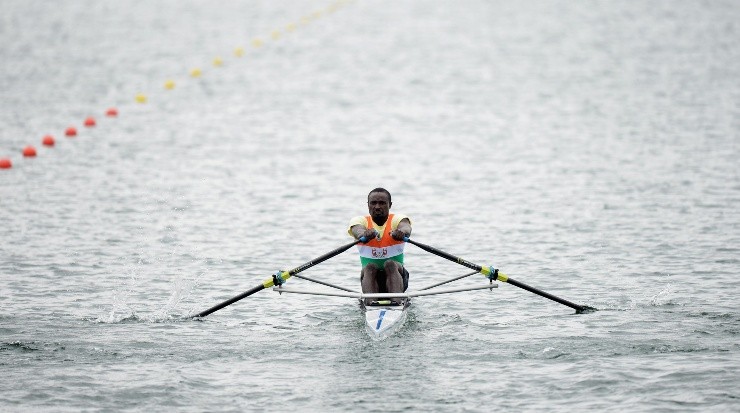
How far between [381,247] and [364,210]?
6.29 metres

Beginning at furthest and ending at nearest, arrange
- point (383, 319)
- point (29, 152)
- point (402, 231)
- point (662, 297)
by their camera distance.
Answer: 1. point (29, 152)
2. point (662, 297)
3. point (402, 231)
4. point (383, 319)

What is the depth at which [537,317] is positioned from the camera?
14922mm

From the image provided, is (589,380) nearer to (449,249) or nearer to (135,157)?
(449,249)

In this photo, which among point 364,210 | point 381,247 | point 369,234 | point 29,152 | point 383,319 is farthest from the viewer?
point 29,152

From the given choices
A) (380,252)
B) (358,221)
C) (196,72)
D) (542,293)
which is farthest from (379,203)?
(196,72)

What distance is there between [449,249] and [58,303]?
6.24 m

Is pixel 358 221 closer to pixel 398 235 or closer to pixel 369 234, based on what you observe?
pixel 369 234

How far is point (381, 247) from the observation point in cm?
1499

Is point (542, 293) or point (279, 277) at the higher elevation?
point (279, 277)

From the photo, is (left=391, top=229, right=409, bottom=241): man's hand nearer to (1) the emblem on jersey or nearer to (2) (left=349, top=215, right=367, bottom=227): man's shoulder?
(1) the emblem on jersey

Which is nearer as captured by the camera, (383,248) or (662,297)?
(383,248)

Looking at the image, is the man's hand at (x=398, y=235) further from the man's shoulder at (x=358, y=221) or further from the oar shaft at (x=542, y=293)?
the oar shaft at (x=542, y=293)

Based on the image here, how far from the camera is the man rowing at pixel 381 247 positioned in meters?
14.9

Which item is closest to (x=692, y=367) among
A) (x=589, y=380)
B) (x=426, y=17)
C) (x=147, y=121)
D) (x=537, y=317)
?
(x=589, y=380)
